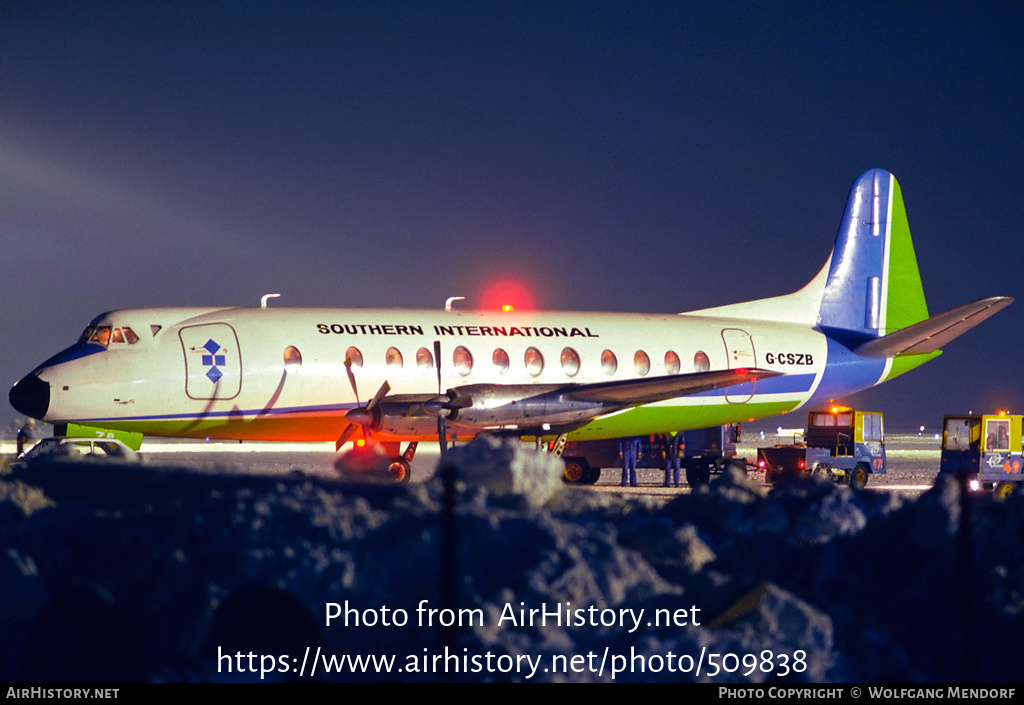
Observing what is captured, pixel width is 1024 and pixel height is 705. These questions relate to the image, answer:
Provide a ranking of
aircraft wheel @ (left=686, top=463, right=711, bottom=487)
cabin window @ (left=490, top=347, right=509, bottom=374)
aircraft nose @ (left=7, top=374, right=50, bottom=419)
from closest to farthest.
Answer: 1. aircraft nose @ (left=7, top=374, right=50, bottom=419)
2. cabin window @ (left=490, top=347, right=509, bottom=374)
3. aircraft wheel @ (left=686, top=463, right=711, bottom=487)

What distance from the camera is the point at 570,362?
80.8 ft

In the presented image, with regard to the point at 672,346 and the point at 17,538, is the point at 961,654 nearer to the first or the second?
the point at 17,538

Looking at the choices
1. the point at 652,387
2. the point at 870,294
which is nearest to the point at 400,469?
the point at 652,387

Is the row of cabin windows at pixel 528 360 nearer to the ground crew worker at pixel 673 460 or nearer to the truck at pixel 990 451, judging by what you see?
the ground crew worker at pixel 673 460

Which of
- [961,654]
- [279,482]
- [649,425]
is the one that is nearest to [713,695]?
[961,654]

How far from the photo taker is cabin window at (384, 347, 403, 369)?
22.4 meters

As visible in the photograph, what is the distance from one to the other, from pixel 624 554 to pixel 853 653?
1.98m

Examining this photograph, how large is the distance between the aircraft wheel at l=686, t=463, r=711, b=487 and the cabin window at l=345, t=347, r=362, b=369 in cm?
1519

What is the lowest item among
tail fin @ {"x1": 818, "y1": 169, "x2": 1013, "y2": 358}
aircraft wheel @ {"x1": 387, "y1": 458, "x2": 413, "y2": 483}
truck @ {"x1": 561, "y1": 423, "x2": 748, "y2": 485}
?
truck @ {"x1": 561, "y1": 423, "x2": 748, "y2": 485}

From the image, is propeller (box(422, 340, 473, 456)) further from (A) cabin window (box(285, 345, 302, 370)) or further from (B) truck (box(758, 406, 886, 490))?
(B) truck (box(758, 406, 886, 490))

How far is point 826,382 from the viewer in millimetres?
29062

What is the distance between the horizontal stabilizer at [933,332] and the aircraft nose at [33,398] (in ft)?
66.5

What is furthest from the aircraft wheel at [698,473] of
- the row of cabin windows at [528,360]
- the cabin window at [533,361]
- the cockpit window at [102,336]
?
the cockpit window at [102,336]

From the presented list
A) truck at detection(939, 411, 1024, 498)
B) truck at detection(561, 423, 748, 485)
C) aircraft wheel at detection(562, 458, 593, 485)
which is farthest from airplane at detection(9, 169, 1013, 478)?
aircraft wheel at detection(562, 458, 593, 485)
